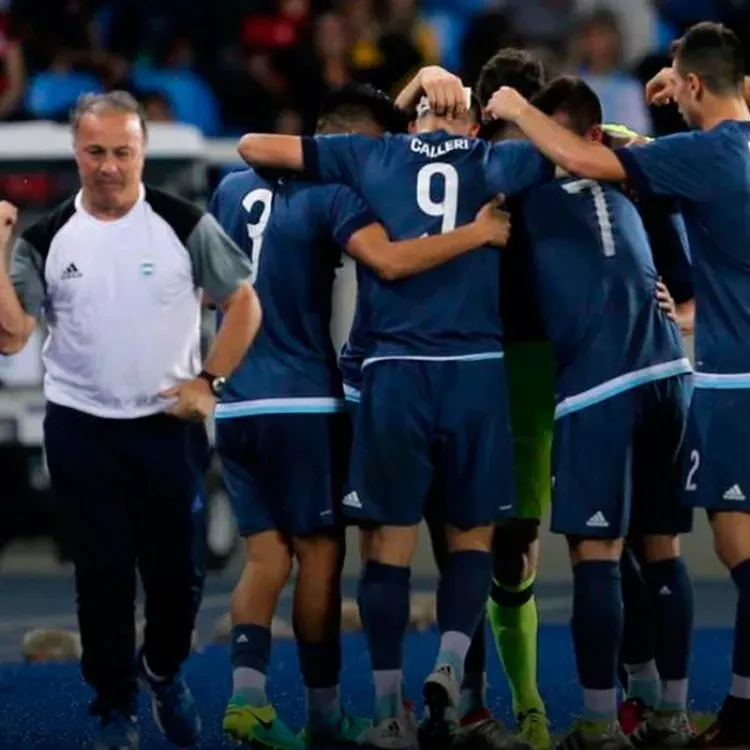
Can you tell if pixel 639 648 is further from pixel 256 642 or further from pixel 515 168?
pixel 515 168

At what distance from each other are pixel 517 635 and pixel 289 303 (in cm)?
148

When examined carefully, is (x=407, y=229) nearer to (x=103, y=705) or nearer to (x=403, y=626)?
(x=403, y=626)

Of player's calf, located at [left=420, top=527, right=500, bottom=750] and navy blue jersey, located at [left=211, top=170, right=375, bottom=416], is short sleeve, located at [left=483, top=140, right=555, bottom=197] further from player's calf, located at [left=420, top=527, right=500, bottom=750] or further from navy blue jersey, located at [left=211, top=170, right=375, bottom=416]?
player's calf, located at [left=420, top=527, right=500, bottom=750]

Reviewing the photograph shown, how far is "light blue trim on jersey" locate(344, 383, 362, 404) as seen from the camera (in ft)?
30.7

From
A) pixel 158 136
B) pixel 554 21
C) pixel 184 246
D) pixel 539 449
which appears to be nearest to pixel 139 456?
pixel 184 246

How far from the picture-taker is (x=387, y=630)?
890 cm

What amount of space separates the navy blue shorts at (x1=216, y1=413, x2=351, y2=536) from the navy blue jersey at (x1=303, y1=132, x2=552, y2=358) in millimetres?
426

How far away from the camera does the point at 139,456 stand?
8906 mm

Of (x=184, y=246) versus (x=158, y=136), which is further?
(x=158, y=136)

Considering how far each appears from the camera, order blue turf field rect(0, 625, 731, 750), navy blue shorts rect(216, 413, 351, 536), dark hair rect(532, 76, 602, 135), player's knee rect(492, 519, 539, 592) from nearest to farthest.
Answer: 1. dark hair rect(532, 76, 602, 135)
2. navy blue shorts rect(216, 413, 351, 536)
3. player's knee rect(492, 519, 539, 592)
4. blue turf field rect(0, 625, 731, 750)

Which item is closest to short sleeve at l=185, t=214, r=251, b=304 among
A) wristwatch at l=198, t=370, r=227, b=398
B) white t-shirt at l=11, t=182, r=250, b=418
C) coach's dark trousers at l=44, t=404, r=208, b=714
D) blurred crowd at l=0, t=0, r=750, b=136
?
white t-shirt at l=11, t=182, r=250, b=418

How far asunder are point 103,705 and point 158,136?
29.1 feet

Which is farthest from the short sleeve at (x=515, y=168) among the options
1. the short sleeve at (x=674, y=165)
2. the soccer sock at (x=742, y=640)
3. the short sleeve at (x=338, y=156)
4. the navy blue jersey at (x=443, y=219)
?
the soccer sock at (x=742, y=640)

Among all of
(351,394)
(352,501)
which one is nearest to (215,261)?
(351,394)
